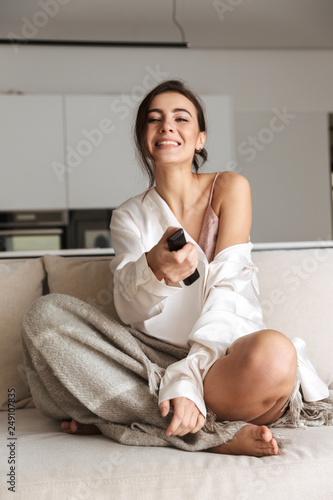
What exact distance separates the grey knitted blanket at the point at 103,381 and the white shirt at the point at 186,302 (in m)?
0.06

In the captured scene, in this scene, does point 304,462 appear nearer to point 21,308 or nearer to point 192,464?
point 192,464

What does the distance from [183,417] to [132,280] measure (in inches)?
13.2

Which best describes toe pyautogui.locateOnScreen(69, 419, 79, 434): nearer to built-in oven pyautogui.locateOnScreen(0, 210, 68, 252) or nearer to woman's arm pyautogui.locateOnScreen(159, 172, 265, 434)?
woman's arm pyautogui.locateOnScreen(159, 172, 265, 434)

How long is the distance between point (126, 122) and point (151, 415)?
3.75 m

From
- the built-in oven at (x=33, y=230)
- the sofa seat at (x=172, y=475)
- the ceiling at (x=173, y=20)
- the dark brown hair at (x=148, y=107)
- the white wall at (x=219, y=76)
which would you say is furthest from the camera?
the white wall at (x=219, y=76)

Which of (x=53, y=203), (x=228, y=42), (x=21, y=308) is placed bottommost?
(x=21, y=308)

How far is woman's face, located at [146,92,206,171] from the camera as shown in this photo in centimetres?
Result: 166

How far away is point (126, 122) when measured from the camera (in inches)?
188

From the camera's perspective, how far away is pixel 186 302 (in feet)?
5.08

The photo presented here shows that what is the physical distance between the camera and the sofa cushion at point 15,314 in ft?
5.48

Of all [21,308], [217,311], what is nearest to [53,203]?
[21,308]

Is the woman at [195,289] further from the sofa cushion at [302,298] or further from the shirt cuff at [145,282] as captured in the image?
the sofa cushion at [302,298]

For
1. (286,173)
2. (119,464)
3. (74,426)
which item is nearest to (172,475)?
(119,464)

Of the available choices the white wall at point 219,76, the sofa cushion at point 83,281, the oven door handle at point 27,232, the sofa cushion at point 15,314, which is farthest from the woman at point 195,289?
the white wall at point 219,76
